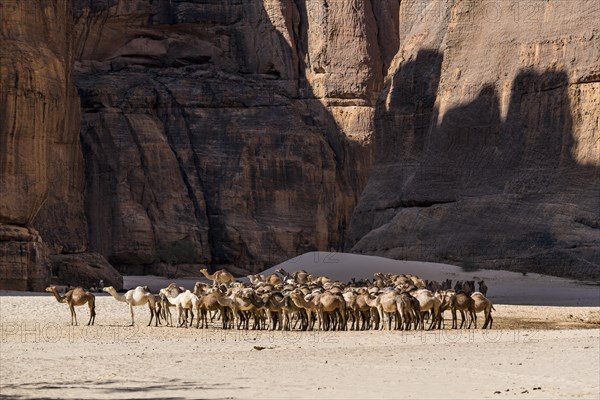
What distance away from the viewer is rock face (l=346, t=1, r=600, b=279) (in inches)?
2018

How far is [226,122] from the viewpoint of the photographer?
84688mm

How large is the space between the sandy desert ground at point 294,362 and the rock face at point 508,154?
22.3 metres

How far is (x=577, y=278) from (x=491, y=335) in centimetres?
2421

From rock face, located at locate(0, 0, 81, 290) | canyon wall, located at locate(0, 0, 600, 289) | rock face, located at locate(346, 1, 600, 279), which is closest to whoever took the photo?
rock face, located at locate(0, 0, 81, 290)

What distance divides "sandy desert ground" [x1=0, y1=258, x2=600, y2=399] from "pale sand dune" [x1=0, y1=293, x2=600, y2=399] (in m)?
0.02

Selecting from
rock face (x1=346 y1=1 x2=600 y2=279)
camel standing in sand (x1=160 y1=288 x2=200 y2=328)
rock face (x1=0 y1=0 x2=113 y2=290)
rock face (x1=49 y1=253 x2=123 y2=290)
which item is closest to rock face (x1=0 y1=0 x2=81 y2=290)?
rock face (x1=0 y1=0 x2=113 y2=290)

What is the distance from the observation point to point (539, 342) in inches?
849

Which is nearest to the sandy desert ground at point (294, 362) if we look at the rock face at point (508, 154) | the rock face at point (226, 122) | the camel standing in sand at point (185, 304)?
the camel standing in sand at point (185, 304)

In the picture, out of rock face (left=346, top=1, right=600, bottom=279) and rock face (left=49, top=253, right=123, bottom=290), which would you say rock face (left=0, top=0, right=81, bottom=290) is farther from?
rock face (left=346, top=1, right=600, bottom=279)

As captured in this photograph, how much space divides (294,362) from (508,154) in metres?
38.8

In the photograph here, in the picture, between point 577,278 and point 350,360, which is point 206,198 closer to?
point 577,278

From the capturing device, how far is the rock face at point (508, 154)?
51.2m

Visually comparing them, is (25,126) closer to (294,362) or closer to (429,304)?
(429,304)

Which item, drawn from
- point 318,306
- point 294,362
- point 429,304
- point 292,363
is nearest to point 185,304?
point 318,306
